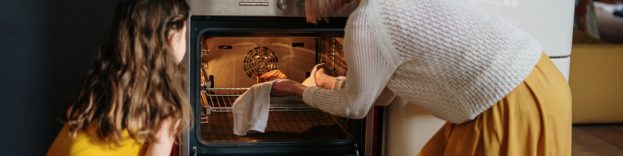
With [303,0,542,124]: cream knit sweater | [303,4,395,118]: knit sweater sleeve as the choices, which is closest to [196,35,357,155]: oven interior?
[303,4,395,118]: knit sweater sleeve

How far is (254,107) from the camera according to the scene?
2.35m

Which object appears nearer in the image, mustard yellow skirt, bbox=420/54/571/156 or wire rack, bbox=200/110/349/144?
mustard yellow skirt, bbox=420/54/571/156

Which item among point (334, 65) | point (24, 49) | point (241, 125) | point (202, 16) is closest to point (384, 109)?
point (334, 65)

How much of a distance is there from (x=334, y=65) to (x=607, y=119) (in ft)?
8.14

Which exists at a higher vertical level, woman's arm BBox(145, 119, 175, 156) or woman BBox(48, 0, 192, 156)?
woman BBox(48, 0, 192, 156)

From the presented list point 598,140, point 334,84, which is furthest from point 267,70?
point 598,140

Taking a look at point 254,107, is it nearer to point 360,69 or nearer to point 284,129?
point 284,129

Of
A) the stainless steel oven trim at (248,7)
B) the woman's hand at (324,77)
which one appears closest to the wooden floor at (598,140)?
the woman's hand at (324,77)

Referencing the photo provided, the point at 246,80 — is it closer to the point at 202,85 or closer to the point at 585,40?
the point at 202,85

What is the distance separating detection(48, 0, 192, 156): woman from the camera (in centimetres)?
175

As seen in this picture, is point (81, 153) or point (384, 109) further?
point (384, 109)

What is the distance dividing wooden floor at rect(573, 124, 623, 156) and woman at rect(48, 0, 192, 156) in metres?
2.53

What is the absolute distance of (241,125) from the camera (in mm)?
2387

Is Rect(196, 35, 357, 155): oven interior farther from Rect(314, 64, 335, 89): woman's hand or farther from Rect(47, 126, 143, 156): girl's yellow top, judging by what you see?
Rect(47, 126, 143, 156): girl's yellow top
